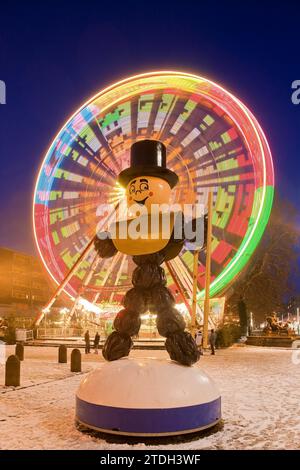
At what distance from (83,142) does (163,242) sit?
11.9 m

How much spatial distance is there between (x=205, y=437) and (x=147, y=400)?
814 millimetres

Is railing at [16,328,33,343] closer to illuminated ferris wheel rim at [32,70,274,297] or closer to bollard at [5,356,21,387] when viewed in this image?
illuminated ferris wheel rim at [32,70,274,297]

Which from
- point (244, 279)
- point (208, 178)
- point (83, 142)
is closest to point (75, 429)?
point (208, 178)

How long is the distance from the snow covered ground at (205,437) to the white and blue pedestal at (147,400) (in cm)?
17

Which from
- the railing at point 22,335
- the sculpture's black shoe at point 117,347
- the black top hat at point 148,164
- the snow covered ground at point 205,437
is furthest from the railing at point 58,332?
the black top hat at point 148,164

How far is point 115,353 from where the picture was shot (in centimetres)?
497

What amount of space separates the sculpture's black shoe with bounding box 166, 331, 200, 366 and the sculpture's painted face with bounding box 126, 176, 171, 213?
1.57m

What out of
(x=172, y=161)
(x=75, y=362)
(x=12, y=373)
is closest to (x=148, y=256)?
(x=12, y=373)

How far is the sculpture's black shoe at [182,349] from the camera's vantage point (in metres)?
4.68

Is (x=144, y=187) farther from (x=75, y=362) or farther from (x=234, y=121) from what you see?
(x=234, y=121)

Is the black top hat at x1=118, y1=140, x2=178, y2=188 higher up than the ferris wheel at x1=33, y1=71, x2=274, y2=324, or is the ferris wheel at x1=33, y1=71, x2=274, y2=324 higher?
the ferris wheel at x1=33, y1=71, x2=274, y2=324

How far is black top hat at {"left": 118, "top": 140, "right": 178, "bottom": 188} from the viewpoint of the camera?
527 centimetres

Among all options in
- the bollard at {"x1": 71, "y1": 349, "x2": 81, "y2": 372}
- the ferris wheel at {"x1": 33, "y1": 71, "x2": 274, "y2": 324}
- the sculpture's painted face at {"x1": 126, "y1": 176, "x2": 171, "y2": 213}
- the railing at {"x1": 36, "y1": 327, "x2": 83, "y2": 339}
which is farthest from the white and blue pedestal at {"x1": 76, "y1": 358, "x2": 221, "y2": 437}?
the railing at {"x1": 36, "y1": 327, "x2": 83, "y2": 339}

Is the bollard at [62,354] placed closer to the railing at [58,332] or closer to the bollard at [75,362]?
the bollard at [75,362]
